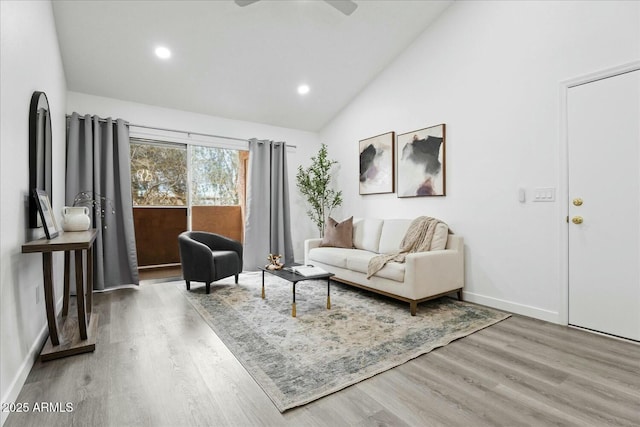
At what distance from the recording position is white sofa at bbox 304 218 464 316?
3.05 m

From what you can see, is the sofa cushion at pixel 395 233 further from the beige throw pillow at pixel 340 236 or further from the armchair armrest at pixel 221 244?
the armchair armrest at pixel 221 244

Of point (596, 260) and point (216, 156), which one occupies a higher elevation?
point (216, 156)

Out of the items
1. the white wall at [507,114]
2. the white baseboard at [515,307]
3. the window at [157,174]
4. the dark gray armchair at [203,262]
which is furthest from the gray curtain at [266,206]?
the white baseboard at [515,307]

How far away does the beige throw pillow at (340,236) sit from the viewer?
14.6ft

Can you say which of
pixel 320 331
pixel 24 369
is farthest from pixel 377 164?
pixel 24 369

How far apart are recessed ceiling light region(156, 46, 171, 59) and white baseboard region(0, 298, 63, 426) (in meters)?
2.89

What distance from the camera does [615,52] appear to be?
8.20 ft

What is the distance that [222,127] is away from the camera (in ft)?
16.3

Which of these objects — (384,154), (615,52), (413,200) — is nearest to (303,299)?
(413,200)

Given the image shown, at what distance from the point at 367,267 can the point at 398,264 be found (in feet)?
1.28

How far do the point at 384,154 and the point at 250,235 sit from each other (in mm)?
2408

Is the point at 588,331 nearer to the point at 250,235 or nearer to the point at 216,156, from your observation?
the point at 250,235

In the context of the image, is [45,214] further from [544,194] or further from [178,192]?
[544,194]

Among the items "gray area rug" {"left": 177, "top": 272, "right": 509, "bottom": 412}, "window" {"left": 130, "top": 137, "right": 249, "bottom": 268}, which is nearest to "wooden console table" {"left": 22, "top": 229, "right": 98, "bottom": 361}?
"gray area rug" {"left": 177, "top": 272, "right": 509, "bottom": 412}
